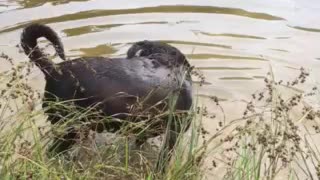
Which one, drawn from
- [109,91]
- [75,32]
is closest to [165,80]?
[109,91]

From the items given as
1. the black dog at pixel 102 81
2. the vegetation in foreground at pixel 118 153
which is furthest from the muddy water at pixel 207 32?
the vegetation in foreground at pixel 118 153

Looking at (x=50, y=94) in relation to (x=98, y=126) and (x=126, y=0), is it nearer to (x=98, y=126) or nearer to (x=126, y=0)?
(x=98, y=126)

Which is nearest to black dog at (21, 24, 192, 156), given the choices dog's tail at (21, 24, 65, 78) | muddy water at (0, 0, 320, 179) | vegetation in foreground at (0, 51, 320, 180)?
dog's tail at (21, 24, 65, 78)

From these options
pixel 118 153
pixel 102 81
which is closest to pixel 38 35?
pixel 102 81

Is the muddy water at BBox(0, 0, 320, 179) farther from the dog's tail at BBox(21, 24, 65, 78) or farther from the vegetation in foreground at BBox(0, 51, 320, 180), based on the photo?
the vegetation in foreground at BBox(0, 51, 320, 180)

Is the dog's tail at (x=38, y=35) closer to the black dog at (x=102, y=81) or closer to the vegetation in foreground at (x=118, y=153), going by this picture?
the black dog at (x=102, y=81)

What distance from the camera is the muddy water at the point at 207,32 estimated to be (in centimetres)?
697

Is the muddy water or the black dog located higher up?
the black dog

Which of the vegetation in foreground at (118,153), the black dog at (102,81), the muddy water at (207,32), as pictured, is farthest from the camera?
the muddy water at (207,32)

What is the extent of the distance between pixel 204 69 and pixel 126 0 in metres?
2.35

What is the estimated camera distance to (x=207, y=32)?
7.93 meters

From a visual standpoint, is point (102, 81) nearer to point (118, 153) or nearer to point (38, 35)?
point (38, 35)

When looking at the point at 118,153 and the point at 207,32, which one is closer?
the point at 118,153

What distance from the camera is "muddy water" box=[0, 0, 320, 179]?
22.9 ft
